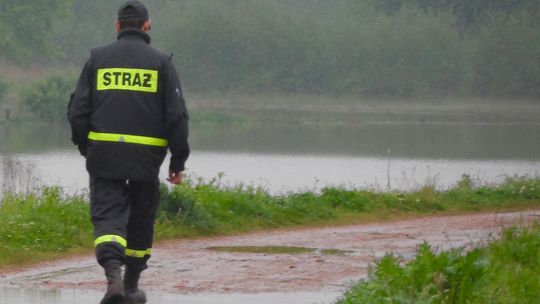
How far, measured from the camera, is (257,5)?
3226 inches

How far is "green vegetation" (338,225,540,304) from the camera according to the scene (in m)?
7.66

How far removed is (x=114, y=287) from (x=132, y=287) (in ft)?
2.41

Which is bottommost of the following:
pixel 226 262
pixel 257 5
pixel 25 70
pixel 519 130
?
pixel 226 262

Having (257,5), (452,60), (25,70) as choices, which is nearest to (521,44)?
(452,60)

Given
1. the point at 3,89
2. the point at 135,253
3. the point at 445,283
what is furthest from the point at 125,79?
the point at 3,89

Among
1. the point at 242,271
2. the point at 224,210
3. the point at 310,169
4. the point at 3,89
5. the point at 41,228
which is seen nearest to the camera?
the point at 242,271

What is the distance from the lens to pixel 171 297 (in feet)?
28.1

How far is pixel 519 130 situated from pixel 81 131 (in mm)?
53403

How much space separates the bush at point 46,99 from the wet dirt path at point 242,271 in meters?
49.0

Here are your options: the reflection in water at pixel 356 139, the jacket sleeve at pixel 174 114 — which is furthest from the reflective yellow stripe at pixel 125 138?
the reflection in water at pixel 356 139

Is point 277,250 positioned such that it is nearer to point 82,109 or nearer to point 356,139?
point 82,109

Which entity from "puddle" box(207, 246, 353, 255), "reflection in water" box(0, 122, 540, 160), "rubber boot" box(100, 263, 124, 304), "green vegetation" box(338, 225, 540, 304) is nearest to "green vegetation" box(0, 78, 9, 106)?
"reflection in water" box(0, 122, 540, 160)

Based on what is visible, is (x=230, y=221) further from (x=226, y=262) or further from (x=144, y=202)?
(x=144, y=202)

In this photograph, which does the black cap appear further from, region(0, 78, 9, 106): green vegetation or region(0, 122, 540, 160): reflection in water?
region(0, 78, 9, 106): green vegetation
